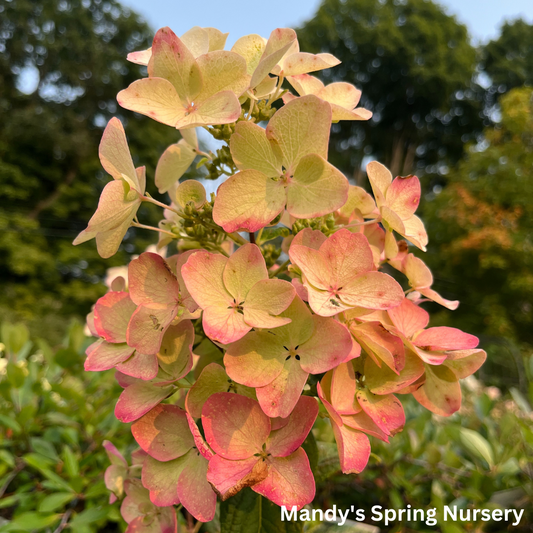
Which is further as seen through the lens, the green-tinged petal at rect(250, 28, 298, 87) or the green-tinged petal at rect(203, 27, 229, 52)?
the green-tinged petal at rect(203, 27, 229, 52)

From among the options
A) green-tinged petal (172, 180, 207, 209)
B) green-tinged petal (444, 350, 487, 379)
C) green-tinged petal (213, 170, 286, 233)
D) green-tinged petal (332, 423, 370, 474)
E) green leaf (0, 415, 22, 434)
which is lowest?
green leaf (0, 415, 22, 434)

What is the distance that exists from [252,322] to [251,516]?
31 centimetres

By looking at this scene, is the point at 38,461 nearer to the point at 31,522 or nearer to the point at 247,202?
the point at 31,522

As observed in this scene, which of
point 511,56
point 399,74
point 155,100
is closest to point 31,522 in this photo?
point 155,100

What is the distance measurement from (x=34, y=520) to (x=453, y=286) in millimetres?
→ 10656

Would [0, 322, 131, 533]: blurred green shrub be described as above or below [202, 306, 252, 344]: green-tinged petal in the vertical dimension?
below

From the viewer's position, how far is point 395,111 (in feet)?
52.3

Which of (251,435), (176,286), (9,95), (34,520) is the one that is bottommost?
(34,520)

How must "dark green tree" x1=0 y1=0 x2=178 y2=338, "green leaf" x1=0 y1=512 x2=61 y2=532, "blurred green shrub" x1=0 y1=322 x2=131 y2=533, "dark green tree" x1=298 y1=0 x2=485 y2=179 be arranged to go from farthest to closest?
"dark green tree" x1=298 y1=0 x2=485 y2=179
"dark green tree" x1=0 y1=0 x2=178 y2=338
"blurred green shrub" x1=0 y1=322 x2=131 y2=533
"green leaf" x1=0 y1=512 x2=61 y2=532

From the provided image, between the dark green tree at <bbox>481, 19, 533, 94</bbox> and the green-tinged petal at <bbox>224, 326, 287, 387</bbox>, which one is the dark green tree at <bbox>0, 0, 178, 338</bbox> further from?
the dark green tree at <bbox>481, 19, 533, 94</bbox>

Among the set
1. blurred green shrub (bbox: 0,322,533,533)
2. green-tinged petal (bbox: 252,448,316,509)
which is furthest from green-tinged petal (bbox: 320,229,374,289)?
blurred green shrub (bbox: 0,322,533,533)

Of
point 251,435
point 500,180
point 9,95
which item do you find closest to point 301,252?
point 251,435

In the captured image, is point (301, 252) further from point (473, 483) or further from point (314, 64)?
point (473, 483)

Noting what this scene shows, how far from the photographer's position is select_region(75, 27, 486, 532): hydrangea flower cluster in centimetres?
44
